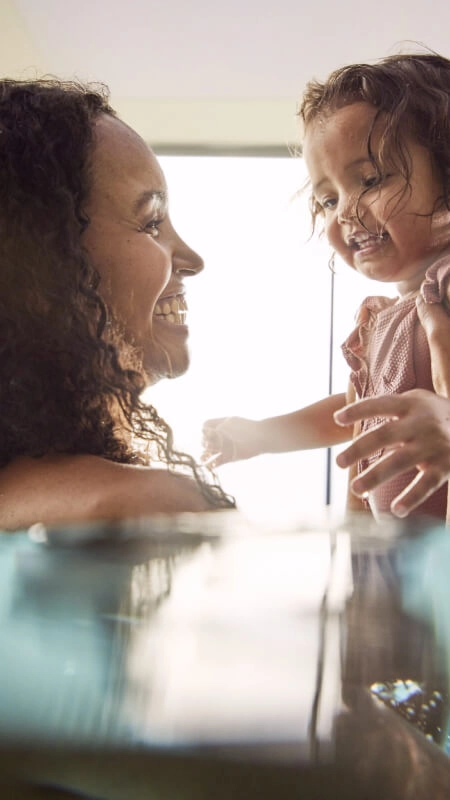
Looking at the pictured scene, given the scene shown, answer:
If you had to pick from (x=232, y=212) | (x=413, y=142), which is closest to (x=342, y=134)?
(x=413, y=142)

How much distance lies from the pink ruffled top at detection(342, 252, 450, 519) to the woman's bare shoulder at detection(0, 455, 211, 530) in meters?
0.21

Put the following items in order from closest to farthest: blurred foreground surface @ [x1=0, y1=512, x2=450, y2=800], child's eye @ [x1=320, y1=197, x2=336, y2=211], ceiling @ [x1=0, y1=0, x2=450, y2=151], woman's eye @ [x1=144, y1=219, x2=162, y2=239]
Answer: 1. blurred foreground surface @ [x1=0, y1=512, x2=450, y2=800]
2. woman's eye @ [x1=144, y1=219, x2=162, y2=239]
3. child's eye @ [x1=320, y1=197, x2=336, y2=211]
4. ceiling @ [x1=0, y1=0, x2=450, y2=151]

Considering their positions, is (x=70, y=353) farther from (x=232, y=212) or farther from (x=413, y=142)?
(x=232, y=212)

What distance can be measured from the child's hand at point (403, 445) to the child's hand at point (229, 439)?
0.22m

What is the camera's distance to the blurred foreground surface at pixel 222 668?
12 centimetres

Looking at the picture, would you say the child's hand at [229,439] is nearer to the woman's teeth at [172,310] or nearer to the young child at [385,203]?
the young child at [385,203]

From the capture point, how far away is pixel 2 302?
0.88ft

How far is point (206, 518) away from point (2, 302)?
123mm

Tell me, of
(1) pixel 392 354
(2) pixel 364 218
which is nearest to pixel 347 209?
(2) pixel 364 218

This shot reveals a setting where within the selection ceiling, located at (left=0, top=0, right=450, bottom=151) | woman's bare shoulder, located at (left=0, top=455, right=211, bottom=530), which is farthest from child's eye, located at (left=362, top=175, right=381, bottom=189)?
ceiling, located at (left=0, top=0, right=450, bottom=151)

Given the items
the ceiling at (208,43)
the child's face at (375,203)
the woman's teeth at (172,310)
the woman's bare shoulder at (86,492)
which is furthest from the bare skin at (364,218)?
the ceiling at (208,43)

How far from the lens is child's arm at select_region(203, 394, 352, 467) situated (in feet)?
1.70

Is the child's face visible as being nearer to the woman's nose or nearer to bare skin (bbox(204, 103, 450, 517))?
bare skin (bbox(204, 103, 450, 517))

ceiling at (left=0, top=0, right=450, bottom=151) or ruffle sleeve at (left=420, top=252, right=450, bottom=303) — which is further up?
ceiling at (left=0, top=0, right=450, bottom=151)
